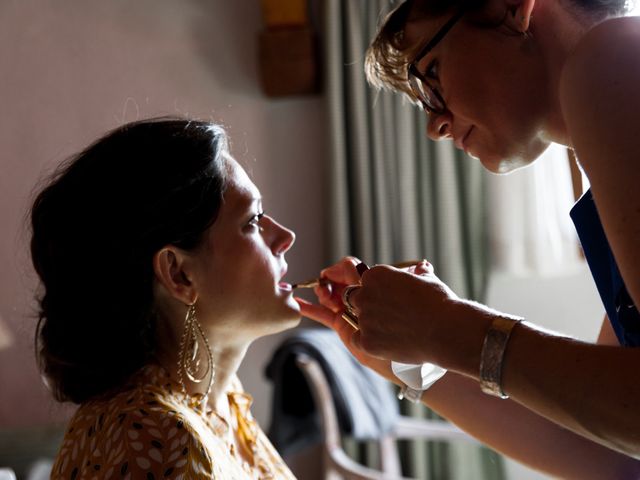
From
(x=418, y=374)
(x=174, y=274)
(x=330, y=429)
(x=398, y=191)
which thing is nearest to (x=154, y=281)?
(x=174, y=274)

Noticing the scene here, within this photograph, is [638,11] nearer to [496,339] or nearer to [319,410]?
[496,339]

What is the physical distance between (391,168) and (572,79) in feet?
7.48

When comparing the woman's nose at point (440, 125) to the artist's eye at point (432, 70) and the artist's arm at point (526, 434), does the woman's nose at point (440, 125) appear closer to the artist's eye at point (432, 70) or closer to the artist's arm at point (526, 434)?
the artist's eye at point (432, 70)

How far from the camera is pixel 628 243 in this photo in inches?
31.6

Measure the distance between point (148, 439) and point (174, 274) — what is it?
0.29m

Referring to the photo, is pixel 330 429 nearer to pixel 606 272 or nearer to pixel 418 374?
pixel 418 374

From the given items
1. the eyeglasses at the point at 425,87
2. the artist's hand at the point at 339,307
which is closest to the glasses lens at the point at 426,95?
the eyeglasses at the point at 425,87

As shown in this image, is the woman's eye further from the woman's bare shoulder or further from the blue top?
the woman's bare shoulder

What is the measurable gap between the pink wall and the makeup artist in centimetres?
185

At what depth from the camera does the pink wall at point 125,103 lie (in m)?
3.06

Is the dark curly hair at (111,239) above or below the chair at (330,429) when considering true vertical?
above

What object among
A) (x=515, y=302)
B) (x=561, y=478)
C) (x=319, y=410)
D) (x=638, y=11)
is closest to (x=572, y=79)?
(x=638, y=11)

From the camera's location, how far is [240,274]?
4.41 ft

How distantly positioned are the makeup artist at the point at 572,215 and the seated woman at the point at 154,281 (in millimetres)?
152
